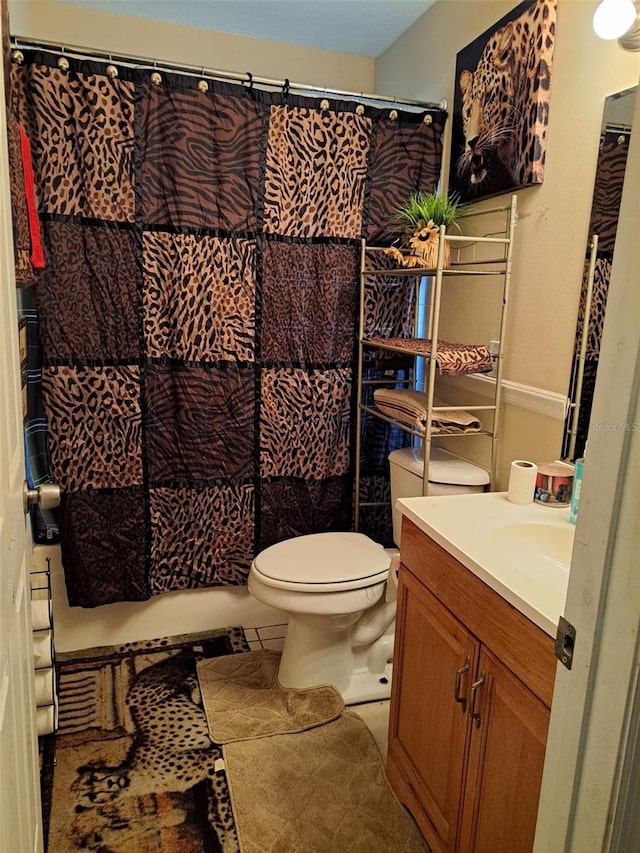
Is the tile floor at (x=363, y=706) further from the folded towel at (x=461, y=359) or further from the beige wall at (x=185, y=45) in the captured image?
the beige wall at (x=185, y=45)

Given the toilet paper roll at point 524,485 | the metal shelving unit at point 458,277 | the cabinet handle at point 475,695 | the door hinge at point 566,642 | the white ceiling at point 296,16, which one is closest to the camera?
the door hinge at point 566,642

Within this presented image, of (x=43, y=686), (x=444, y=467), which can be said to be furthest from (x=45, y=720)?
(x=444, y=467)

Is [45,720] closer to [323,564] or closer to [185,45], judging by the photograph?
[323,564]

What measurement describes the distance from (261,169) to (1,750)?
6.40 ft

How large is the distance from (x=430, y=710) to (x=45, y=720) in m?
0.97

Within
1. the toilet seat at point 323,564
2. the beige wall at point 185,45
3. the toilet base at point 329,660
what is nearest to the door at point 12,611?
the toilet seat at point 323,564

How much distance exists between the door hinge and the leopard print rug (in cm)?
120

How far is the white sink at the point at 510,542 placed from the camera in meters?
1.12

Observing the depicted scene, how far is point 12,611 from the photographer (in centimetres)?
84

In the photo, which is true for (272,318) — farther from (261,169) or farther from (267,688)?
(267,688)

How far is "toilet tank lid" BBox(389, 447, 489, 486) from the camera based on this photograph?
1.99 meters

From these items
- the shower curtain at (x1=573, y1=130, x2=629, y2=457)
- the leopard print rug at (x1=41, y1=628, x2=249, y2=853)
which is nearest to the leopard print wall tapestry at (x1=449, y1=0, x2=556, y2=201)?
the shower curtain at (x1=573, y1=130, x2=629, y2=457)

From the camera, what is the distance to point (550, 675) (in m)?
1.03

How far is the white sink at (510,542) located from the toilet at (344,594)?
0.40 metres
